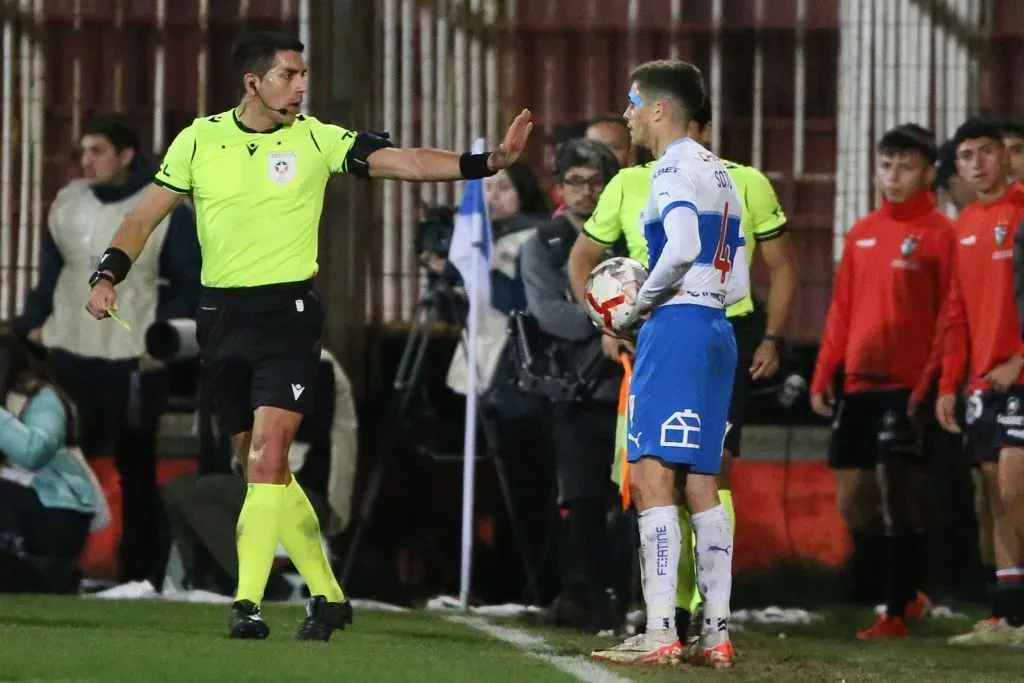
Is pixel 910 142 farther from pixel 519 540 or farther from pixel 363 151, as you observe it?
pixel 363 151

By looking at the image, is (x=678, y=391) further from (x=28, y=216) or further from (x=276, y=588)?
(x=28, y=216)

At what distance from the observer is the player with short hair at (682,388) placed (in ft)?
22.2

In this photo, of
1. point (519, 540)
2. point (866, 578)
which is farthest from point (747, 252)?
point (866, 578)

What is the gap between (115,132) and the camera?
1025 cm

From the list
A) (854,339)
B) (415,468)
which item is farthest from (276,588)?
(854,339)

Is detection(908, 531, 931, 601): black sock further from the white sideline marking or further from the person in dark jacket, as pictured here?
the person in dark jacket

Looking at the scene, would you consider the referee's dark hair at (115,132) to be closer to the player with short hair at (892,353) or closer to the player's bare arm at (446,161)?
the player's bare arm at (446,161)

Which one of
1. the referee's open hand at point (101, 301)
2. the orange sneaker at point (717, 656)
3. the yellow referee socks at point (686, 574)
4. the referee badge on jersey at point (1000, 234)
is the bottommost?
the orange sneaker at point (717, 656)

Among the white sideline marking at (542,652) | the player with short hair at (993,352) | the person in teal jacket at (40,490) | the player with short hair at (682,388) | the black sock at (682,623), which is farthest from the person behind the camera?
the person in teal jacket at (40,490)

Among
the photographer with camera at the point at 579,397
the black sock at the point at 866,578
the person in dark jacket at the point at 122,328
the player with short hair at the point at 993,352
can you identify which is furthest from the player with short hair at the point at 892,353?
the person in dark jacket at the point at 122,328

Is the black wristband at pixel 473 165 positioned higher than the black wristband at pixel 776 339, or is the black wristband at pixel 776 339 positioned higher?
the black wristband at pixel 473 165

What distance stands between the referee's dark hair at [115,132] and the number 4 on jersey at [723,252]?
13.6ft

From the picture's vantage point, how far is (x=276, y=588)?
31.8 ft

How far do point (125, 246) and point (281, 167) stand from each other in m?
0.56
